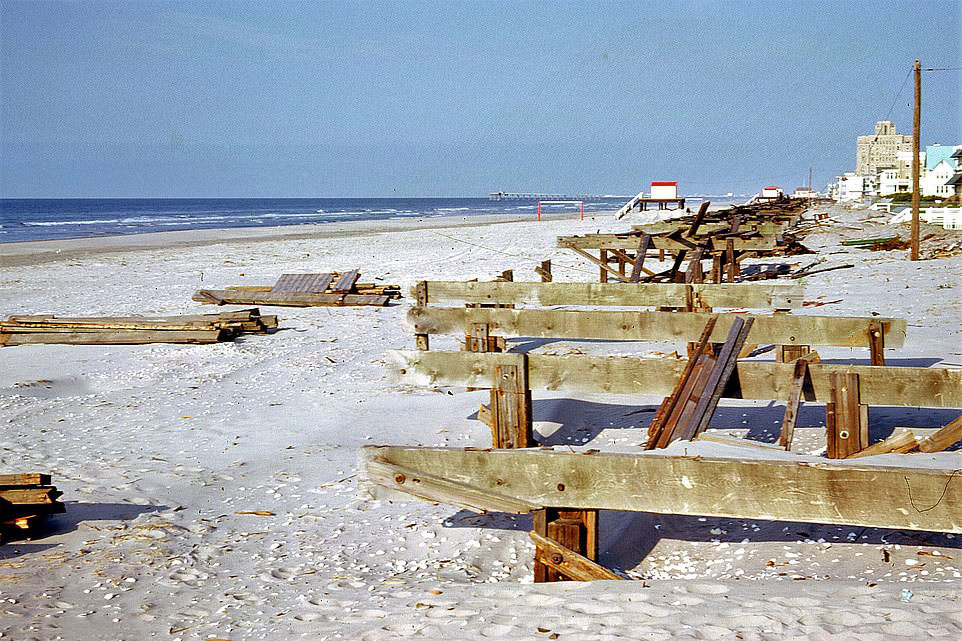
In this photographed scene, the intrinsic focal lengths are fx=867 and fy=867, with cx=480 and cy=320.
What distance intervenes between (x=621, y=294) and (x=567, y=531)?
6838mm

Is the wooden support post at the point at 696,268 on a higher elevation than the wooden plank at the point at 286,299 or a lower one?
higher

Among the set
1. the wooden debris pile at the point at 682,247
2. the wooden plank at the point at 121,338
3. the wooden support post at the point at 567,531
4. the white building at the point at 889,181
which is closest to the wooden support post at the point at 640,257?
the wooden debris pile at the point at 682,247

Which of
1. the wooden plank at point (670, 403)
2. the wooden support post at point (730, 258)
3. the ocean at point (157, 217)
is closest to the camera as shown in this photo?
the wooden plank at point (670, 403)

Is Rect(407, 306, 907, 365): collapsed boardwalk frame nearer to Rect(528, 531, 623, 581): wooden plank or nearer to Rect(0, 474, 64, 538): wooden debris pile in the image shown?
Rect(528, 531, 623, 581): wooden plank

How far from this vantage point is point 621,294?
36.8ft

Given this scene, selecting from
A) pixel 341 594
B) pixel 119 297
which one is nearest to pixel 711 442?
pixel 341 594

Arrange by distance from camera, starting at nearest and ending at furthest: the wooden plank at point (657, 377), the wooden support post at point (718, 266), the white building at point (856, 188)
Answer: the wooden plank at point (657, 377) < the wooden support post at point (718, 266) < the white building at point (856, 188)

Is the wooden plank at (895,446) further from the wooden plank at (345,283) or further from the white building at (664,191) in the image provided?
the white building at (664,191)

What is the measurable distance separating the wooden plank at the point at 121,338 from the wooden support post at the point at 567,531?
9.05 m

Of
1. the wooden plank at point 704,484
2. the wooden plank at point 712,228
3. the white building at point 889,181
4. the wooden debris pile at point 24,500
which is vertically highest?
the white building at point 889,181

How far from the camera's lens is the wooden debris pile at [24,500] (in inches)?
219

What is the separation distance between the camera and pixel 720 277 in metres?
18.7

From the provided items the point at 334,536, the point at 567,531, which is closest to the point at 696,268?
the point at 334,536

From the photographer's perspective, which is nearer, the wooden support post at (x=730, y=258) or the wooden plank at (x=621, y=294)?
the wooden plank at (x=621, y=294)
